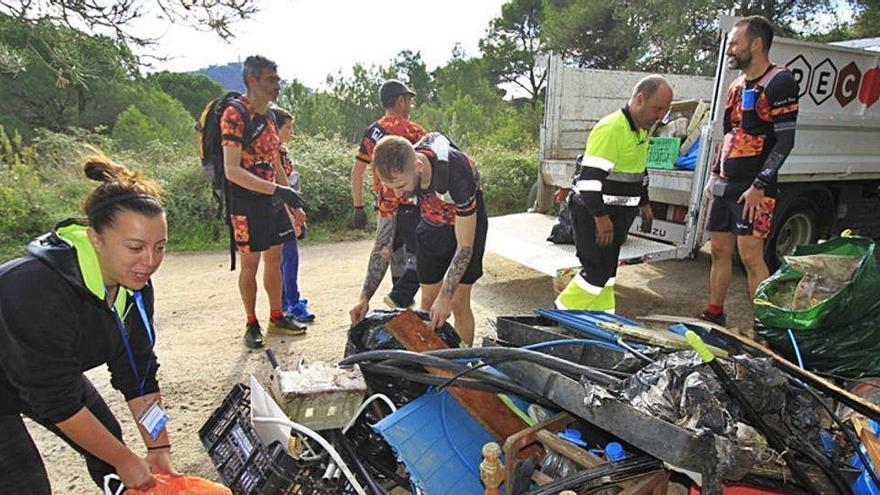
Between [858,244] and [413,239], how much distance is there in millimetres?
2674

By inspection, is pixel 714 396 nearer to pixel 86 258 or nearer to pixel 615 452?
pixel 615 452

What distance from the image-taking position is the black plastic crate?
1.75 meters

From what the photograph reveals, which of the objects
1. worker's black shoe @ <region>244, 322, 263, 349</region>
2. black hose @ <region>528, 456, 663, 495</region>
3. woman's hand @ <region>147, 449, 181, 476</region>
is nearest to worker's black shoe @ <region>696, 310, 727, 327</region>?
black hose @ <region>528, 456, 663, 495</region>

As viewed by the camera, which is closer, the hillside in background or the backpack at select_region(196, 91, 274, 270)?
the backpack at select_region(196, 91, 274, 270)

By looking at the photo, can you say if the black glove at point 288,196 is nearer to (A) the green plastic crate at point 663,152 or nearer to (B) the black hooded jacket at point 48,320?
(B) the black hooded jacket at point 48,320

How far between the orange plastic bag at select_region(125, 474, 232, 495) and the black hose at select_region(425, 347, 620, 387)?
890 millimetres

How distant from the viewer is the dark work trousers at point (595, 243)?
3.27 m

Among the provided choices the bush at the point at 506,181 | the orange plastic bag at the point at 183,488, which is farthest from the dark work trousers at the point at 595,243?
the bush at the point at 506,181

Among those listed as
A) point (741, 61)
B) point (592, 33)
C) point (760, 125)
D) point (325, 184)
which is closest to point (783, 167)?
point (760, 125)

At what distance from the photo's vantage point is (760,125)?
3414 millimetres

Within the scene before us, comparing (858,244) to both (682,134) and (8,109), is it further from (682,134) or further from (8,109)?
(8,109)

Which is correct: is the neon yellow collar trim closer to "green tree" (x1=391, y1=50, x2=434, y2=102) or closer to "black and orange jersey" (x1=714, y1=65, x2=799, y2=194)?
"black and orange jersey" (x1=714, y1=65, x2=799, y2=194)

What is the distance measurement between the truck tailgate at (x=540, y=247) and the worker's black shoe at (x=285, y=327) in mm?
1947

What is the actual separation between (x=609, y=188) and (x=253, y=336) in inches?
107
